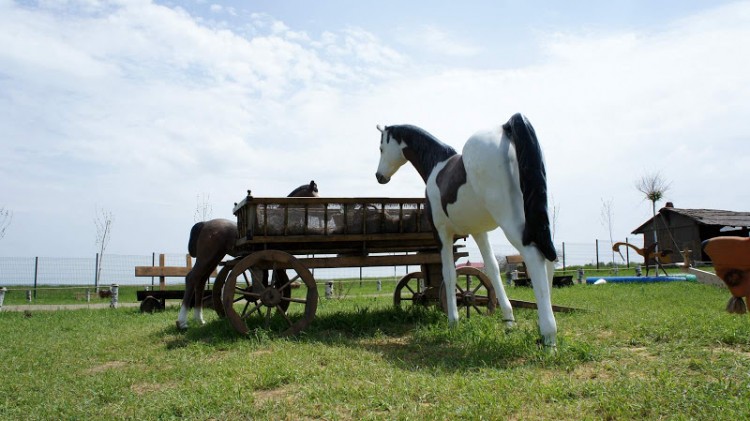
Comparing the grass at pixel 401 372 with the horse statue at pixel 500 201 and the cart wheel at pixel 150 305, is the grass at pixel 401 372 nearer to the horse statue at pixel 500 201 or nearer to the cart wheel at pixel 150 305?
the horse statue at pixel 500 201

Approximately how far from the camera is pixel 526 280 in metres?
16.5

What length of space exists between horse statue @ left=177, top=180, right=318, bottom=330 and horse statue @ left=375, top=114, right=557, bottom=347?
2238mm

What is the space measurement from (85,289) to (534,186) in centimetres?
1743

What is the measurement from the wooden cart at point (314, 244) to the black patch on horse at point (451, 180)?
3.08 feet

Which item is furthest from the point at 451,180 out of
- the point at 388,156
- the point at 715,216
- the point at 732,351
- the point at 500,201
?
the point at 715,216

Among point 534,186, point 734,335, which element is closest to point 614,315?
point 734,335

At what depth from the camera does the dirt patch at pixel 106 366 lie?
548 cm

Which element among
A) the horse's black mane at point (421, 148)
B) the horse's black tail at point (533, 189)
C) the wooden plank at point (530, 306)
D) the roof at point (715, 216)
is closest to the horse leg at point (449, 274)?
the horse's black mane at point (421, 148)

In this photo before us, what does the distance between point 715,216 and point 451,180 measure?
85.0 feet

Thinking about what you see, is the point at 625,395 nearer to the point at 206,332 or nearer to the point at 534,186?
the point at 534,186

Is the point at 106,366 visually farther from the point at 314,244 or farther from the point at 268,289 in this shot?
the point at 314,244

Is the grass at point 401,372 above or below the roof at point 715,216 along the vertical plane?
below

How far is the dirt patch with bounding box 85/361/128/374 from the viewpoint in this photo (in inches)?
216

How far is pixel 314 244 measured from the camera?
7.35 m
